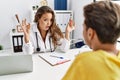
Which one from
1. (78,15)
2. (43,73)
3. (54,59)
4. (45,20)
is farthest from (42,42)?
(78,15)

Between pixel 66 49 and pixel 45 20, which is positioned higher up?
pixel 45 20

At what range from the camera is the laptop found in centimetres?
133

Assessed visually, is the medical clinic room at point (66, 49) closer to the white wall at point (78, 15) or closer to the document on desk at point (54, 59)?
the document on desk at point (54, 59)

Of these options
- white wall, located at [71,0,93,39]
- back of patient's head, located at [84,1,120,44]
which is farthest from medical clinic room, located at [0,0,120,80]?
white wall, located at [71,0,93,39]

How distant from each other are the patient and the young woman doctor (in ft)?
3.81

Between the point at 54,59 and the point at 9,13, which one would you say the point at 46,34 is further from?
the point at 9,13

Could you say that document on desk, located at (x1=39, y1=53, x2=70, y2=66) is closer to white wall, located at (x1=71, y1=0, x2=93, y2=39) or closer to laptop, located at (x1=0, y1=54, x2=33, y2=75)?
laptop, located at (x1=0, y1=54, x2=33, y2=75)

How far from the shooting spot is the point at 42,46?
218 cm

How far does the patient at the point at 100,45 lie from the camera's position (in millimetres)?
735

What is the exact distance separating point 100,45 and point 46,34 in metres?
1.42

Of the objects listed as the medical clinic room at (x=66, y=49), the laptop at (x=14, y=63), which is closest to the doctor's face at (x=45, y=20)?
the medical clinic room at (x=66, y=49)

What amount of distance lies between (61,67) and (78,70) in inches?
30.1

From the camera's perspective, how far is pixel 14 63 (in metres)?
1.35

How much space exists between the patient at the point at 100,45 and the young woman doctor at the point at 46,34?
116cm
